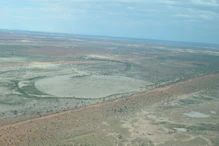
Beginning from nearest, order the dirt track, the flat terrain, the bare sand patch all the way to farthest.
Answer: the dirt track
the flat terrain
the bare sand patch

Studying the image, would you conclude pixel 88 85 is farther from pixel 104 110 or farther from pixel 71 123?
pixel 71 123

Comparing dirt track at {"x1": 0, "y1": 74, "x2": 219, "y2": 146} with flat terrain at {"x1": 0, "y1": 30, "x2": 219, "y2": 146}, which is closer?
dirt track at {"x1": 0, "y1": 74, "x2": 219, "y2": 146}

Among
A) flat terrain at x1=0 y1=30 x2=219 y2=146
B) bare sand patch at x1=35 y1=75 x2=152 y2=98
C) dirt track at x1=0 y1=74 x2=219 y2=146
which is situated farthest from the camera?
bare sand patch at x1=35 y1=75 x2=152 y2=98

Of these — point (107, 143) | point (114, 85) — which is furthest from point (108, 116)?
point (114, 85)

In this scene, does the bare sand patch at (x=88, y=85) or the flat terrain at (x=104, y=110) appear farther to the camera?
the bare sand patch at (x=88, y=85)

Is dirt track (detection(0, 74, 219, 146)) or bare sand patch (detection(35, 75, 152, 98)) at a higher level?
dirt track (detection(0, 74, 219, 146))

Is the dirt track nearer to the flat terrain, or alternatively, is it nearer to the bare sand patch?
the flat terrain

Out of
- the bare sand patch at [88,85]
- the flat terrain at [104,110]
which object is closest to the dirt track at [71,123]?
the flat terrain at [104,110]

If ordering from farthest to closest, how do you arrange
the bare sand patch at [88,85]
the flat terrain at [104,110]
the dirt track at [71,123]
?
the bare sand patch at [88,85] < the flat terrain at [104,110] < the dirt track at [71,123]

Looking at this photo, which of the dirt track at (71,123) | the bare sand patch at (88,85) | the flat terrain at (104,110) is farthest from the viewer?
the bare sand patch at (88,85)

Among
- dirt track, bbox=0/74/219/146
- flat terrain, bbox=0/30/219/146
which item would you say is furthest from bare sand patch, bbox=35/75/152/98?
dirt track, bbox=0/74/219/146

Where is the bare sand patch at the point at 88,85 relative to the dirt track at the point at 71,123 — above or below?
below

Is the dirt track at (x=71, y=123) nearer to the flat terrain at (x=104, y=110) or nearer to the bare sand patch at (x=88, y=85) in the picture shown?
the flat terrain at (x=104, y=110)
